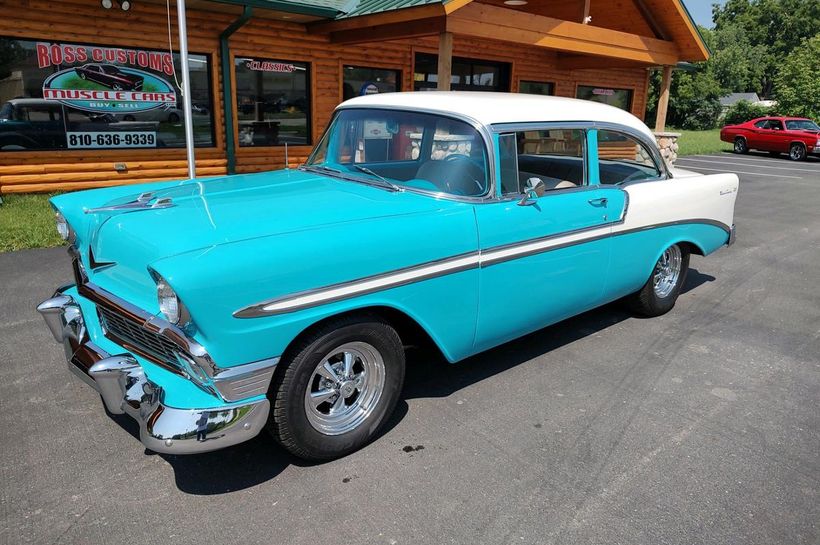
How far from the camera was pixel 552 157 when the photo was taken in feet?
13.9

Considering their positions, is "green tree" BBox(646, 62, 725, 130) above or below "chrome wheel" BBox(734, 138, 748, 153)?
above

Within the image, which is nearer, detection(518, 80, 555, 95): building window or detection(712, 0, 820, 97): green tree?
detection(518, 80, 555, 95): building window

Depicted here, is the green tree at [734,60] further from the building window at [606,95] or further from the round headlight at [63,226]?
the round headlight at [63,226]

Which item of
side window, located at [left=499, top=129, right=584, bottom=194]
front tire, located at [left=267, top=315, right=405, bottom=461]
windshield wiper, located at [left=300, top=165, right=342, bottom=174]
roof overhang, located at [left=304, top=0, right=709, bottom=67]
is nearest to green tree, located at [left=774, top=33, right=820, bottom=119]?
roof overhang, located at [left=304, top=0, right=709, bottom=67]

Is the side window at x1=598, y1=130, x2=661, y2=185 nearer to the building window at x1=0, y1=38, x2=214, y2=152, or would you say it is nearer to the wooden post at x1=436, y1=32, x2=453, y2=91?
the wooden post at x1=436, y1=32, x2=453, y2=91

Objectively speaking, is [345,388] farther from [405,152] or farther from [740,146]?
[740,146]

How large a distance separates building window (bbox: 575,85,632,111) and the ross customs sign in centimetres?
1170

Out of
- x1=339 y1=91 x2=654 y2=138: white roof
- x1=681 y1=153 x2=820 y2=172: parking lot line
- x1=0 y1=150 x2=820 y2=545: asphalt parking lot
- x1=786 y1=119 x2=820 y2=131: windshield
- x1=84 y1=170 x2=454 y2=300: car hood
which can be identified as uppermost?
x1=786 y1=119 x2=820 y2=131: windshield

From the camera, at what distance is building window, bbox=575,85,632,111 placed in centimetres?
1727

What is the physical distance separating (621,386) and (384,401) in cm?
168

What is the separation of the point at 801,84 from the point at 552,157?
35.0 metres

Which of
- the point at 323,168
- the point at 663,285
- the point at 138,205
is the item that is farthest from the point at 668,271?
the point at 138,205

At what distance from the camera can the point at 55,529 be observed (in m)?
2.47

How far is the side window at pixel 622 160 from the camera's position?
436 centimetres
